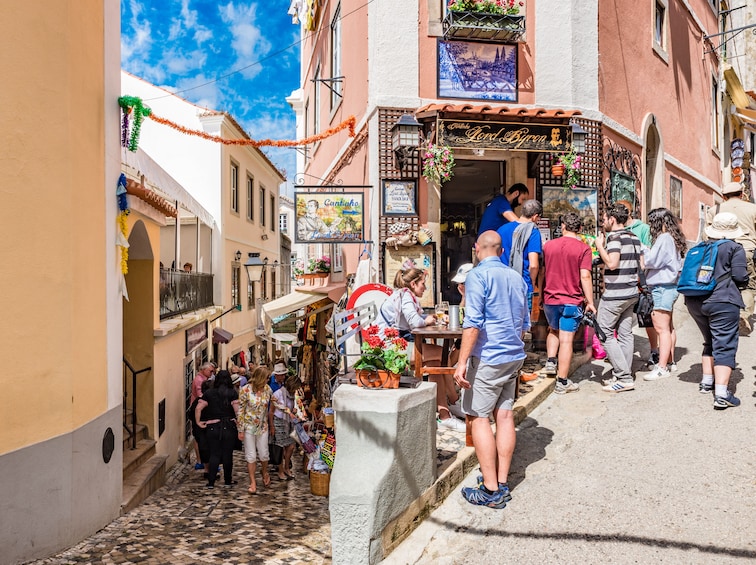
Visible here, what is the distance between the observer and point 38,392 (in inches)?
222

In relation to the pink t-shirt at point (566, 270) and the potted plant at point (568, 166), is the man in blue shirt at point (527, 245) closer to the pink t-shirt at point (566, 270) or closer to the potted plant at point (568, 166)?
the pink t-shirt at point (566, 270)

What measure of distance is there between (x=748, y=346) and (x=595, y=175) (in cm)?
344

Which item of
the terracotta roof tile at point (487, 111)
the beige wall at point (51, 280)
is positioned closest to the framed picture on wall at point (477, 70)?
the terracotta roof tile at point (487, 111)

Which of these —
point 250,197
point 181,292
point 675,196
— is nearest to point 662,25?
point 675,196

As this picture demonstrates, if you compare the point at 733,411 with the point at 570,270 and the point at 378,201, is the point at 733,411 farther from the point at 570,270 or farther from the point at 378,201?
the point at 378,201

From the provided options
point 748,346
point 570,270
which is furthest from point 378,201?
point 748,346

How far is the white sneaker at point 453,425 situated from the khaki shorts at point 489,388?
4.77 ft

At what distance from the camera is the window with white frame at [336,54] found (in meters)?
13.2

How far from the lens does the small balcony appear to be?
924 centimetres

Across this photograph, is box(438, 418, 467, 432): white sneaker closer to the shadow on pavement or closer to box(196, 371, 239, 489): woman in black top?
the shadow on pavement

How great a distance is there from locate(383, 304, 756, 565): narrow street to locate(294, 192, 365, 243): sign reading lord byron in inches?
163

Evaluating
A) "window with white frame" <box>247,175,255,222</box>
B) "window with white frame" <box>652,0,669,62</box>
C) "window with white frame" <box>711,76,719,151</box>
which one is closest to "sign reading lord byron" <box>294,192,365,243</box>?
"window with white frame" <box>652,0,669,62</box>

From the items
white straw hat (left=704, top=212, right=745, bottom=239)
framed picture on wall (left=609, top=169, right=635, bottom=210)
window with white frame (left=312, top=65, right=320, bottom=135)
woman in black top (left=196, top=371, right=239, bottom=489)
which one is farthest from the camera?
window with white frame (left=312, top=65, right=320, bottom=135)

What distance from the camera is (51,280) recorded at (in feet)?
18.8
